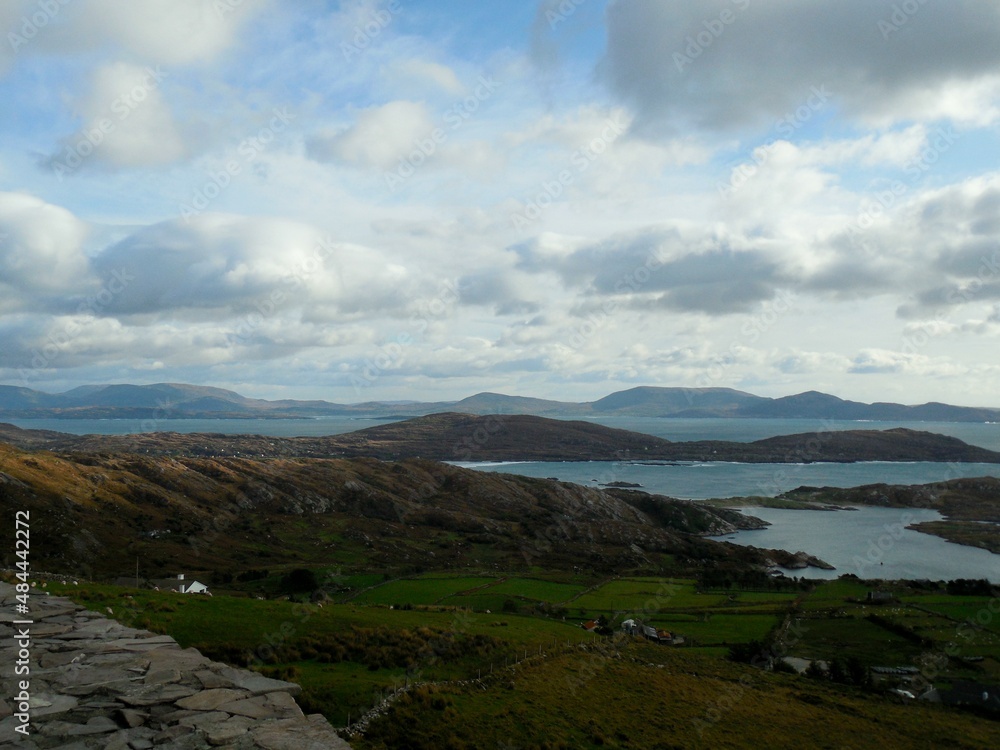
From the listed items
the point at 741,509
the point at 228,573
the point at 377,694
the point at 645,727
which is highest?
the point at 377,694

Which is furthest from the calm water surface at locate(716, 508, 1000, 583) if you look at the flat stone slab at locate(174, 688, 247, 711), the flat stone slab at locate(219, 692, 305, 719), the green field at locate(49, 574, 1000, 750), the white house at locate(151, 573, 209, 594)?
the flat stone slab at locate(174, 688, 247, 711)

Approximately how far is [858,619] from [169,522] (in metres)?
90.1

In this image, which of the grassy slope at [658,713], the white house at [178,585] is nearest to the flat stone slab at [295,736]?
the grassy slope at [658,713]

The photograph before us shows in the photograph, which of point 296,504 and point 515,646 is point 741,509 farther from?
point 515,646

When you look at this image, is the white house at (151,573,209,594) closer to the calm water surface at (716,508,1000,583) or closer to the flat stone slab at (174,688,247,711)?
the flat stone slab at (174,688,247,711)

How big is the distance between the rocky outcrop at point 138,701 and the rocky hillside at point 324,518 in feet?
177

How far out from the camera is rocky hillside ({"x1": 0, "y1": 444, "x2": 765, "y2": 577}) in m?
74.4

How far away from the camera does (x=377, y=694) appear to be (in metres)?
17.4

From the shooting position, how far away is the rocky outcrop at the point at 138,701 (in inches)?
335

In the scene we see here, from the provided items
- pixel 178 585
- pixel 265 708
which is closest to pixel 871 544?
pixel 178 585

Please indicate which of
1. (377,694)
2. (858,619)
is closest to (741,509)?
(858,619)

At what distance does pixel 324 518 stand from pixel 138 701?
110m

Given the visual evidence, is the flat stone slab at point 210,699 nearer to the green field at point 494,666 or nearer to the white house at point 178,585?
the green field at point 494,666

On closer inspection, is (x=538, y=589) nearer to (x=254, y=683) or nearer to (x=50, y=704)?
(x=254, y=683)
